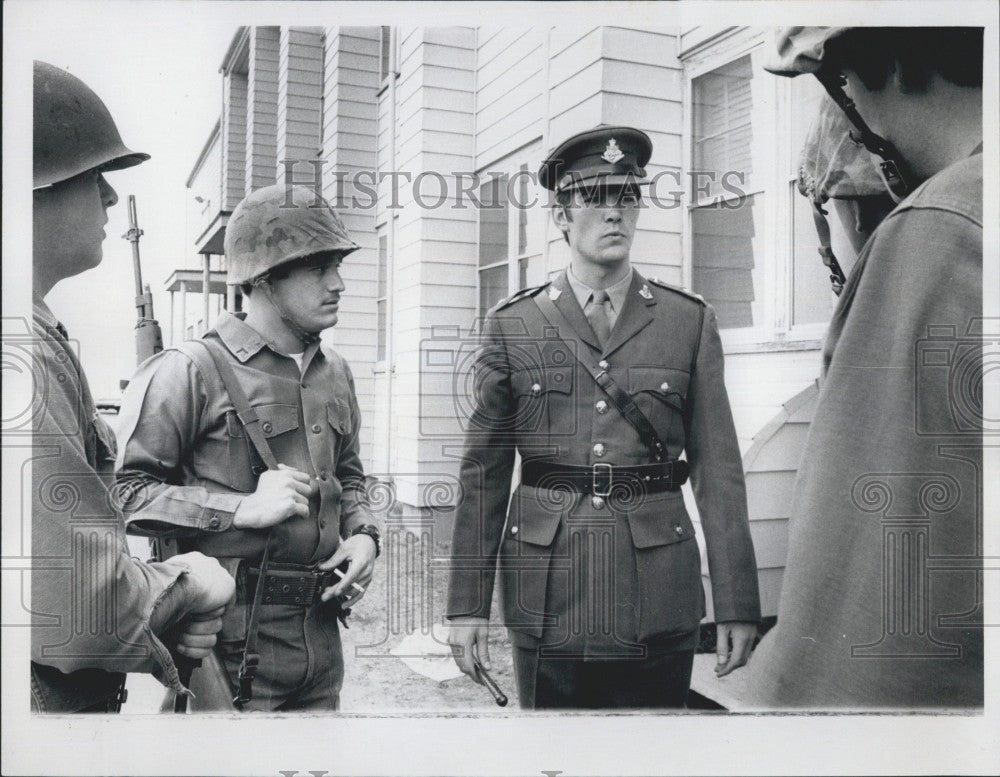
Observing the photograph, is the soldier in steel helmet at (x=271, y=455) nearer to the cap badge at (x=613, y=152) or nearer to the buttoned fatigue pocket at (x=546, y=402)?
the buttoned fatigue pocket at (x=546, y=402)

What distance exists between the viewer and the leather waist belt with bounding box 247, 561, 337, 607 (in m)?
2.19

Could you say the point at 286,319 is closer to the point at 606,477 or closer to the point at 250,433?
the point at 250,433

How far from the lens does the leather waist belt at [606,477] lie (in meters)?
2.27

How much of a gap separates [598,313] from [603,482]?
19.6 inches

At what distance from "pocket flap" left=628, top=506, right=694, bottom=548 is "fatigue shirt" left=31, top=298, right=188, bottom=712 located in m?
1.23

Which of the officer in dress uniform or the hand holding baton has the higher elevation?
the officer in dress uniform

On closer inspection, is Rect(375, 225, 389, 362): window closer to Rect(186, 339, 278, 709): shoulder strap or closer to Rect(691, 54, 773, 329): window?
Rect(186, 339, 278, 709): shoulder strap

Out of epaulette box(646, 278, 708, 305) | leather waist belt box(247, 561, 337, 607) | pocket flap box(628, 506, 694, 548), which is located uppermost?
epaulette box(646, 278, 708, 305)

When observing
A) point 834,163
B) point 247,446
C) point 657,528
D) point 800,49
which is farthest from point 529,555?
point 800,49

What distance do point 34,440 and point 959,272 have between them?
2737 millimetres

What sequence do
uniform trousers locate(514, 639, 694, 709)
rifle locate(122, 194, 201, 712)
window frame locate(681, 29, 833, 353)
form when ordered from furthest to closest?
1. window frame locate(681, 29, 833, 353)
2. uniform trousers locate(514, 639, 694, 709)
3. rifle locate(122, 194, 201, 712)

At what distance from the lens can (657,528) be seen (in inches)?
88.2

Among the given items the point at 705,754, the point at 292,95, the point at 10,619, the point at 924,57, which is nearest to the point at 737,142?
the point at 924,57

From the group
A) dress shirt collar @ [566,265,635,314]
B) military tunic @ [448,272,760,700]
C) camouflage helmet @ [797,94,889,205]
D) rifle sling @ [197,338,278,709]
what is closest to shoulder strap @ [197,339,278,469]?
rifle sling @ [197,338,278,709]
